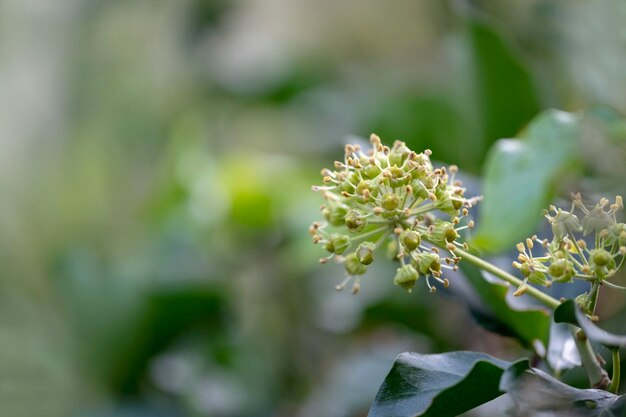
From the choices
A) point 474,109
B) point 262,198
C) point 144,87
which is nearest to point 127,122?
point 144,87

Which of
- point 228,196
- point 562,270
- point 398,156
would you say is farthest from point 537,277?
point 228,196

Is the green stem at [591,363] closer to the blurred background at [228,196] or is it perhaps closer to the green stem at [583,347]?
the green stem at [583,347]

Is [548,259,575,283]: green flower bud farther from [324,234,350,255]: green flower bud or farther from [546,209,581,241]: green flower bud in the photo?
[324,234,350,255]: green flower bud

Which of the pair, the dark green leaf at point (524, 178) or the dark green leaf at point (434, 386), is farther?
the dark green leaf at point (524, 178)

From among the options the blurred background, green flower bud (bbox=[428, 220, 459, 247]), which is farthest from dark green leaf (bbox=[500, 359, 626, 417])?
the blurred background

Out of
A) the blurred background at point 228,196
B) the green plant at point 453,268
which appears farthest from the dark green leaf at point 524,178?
the green plant at point 453,268

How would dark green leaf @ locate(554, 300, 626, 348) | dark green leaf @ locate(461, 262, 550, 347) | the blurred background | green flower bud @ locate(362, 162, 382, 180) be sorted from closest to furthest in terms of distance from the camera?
dark green leaf @ locate(554, 300, 626, 348) < green flower bud @ locate(362, 162, 382, 180) < dark green leaf @ locate(461, 262, 550, 347) < the blurred background

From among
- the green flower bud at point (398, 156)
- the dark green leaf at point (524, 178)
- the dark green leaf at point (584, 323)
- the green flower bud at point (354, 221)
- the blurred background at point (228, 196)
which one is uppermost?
the blurred background at point (228, 196)

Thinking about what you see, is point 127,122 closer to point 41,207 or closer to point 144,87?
point 144,87
